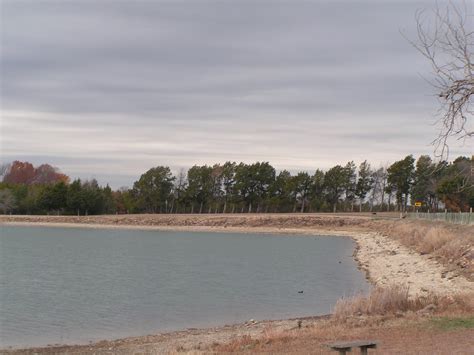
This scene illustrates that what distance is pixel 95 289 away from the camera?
3022 cm

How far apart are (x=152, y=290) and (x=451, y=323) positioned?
1801 centimetres

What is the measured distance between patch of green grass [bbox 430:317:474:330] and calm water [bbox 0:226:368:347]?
337 inches

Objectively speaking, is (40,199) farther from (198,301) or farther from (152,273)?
(198,301)

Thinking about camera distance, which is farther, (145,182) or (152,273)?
(145,182)

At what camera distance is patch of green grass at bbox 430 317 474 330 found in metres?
13.9

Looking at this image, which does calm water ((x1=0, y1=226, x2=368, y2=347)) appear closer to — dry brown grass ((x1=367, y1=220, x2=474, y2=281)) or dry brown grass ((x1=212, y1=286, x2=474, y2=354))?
dry brown grass ((x1=367, y1=220, x2=474, y2=281))

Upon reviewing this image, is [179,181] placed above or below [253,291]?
above

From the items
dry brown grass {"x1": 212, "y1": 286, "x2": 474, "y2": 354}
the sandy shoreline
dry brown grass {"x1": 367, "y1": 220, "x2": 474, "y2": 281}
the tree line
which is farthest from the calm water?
the tree line

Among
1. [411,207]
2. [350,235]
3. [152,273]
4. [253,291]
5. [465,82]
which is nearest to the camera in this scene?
[465,82]

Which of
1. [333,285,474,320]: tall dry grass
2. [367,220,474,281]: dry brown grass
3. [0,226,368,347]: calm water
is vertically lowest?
[0,226,368,347]: calm water

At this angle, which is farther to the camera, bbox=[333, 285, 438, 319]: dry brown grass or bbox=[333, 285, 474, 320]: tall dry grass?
bbox=[333, 285, 438, 319]: dry brown grass

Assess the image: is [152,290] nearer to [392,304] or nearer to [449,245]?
[392,304]

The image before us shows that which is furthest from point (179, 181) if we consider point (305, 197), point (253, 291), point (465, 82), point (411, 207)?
point (465, 82)

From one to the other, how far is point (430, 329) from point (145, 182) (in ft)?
389
